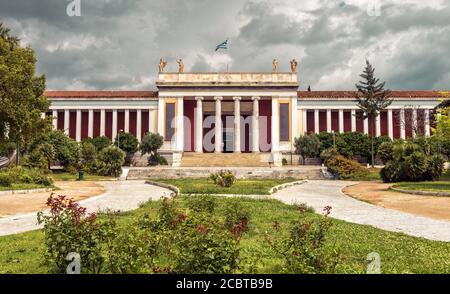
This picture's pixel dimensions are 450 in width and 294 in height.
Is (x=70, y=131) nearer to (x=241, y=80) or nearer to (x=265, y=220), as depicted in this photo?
(x=241, y=80)

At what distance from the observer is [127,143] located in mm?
59812

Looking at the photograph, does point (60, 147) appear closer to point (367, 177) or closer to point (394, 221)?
point (367, 177)

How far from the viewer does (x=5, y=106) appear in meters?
25.1

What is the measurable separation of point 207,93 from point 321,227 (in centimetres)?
5777

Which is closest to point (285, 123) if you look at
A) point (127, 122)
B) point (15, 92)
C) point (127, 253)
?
point (127, 122)

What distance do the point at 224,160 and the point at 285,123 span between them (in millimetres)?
13217

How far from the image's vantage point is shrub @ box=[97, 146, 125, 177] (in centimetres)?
4188

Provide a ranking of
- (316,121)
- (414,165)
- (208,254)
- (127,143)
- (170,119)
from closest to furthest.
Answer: (208,254) → (414,165) → (127,143) → (170,119) → (316,121)

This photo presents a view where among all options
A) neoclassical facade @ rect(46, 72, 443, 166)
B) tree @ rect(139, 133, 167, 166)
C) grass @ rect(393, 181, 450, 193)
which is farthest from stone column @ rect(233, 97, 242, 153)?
grass @ rect(393, 181, 450, 193)

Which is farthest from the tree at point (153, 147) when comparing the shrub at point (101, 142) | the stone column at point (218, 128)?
the stone column at point (218, 128)

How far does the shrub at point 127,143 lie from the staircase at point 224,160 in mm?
7990

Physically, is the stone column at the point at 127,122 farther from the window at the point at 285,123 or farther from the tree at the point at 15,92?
the tree at the point at 15,92

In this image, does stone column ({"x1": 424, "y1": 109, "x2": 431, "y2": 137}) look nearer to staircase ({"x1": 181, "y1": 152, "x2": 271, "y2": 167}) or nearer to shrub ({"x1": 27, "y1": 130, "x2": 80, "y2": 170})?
staircase ({"x1": 181, "y1": 152, "x2": 271, "y2": 167})

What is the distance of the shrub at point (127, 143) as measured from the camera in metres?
59.6
